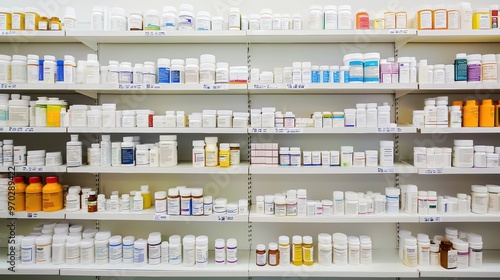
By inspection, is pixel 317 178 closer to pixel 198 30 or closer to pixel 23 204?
pixel 198 30

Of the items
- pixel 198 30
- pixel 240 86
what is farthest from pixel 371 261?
pixel 198 30

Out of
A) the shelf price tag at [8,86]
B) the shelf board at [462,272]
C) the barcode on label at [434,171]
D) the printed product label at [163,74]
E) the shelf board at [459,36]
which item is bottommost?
the shelf board at [462,272]

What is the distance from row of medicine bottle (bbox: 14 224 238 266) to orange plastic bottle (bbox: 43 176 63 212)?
205 mm

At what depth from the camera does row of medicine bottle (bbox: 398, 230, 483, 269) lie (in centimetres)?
196

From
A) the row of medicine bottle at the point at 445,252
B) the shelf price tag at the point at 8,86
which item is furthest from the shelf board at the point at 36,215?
the row of medicine bottle at the point at 445,252

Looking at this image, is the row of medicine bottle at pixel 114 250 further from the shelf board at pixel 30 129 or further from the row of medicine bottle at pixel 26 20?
the row of medicine bottle at pixel 26 20

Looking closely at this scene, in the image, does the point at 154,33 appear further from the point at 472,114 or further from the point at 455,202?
the point at 455,202

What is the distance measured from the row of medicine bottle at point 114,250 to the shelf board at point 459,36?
76.8 inches

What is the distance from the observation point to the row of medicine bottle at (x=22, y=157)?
6.62 feet

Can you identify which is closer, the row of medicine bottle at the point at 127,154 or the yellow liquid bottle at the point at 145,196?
the row of medicine bottle at the point at 127,154

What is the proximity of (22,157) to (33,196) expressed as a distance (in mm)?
281

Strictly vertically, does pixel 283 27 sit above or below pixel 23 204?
above

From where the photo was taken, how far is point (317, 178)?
7.71ft

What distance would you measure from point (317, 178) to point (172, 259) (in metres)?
1.23
